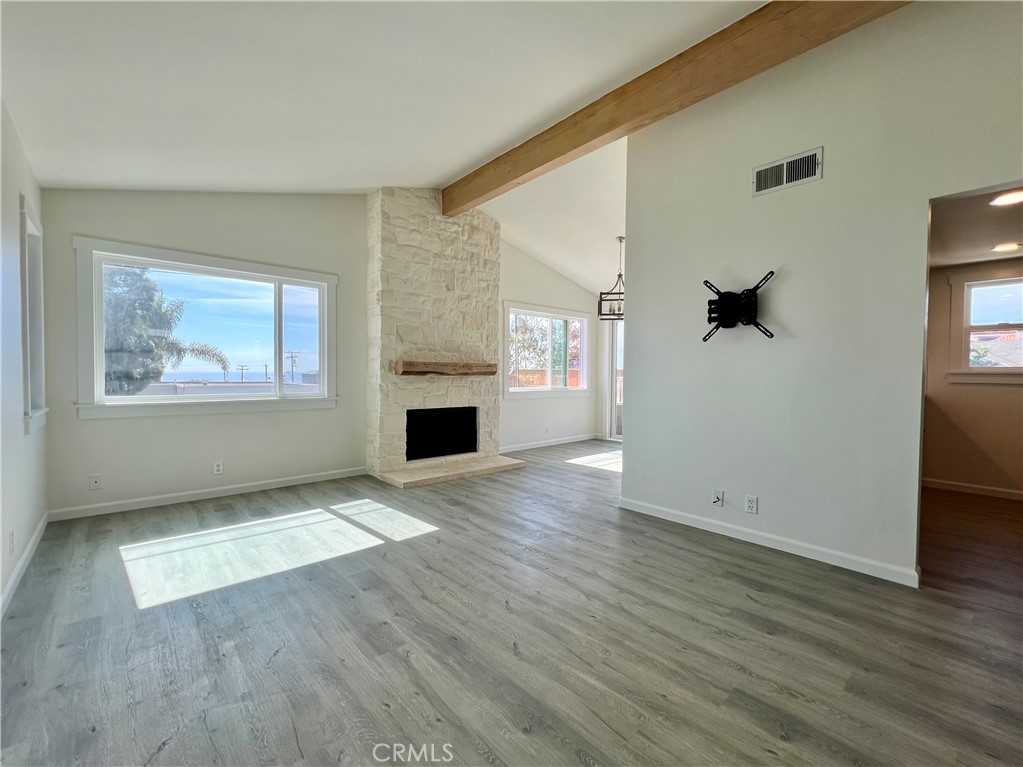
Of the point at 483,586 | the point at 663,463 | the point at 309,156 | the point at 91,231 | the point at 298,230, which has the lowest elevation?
the point at 483,586

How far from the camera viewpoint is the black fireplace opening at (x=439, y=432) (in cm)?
545

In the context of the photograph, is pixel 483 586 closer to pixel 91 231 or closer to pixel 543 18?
pixel 543 18

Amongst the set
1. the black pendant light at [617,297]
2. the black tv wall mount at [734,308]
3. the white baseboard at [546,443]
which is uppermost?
the black pendant light at [617,297]

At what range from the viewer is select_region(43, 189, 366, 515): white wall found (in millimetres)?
3559

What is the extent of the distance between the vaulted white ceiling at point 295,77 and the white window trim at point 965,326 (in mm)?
4232

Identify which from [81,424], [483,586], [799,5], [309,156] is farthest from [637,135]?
[81,424]

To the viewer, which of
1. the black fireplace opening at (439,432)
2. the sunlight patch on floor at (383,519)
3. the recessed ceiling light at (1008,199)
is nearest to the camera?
the recessed ceiling light at (1008,199)

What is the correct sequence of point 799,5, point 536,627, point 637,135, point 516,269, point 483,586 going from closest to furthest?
point 536,627 → point 799,5 → point 483,586 → point 637,135 → point 516,269

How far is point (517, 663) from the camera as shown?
6.35 ft

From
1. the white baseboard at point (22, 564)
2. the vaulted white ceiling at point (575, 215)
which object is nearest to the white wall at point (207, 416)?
the white baseboard at point (22, 564)

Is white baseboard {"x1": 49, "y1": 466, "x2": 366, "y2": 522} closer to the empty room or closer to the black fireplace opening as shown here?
the empty room

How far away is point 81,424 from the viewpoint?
3646mm

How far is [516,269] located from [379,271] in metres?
2.54

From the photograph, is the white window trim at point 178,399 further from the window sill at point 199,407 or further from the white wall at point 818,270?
the white wall at point 818,270
